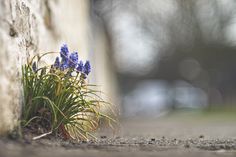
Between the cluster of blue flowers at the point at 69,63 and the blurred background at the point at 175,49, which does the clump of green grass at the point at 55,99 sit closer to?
the cluster of blue flowers at the point at 69,63

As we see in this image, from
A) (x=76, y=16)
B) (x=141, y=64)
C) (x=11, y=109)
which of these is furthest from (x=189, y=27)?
(x=11, y=109)

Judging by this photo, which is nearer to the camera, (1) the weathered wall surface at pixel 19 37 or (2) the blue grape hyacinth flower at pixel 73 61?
(1) the weathered wall surface at pixel 19 37

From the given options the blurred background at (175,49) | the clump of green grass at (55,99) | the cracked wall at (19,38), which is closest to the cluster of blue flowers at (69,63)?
the clump of green grass at (55,99)

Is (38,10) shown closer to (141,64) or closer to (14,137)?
(14,137)

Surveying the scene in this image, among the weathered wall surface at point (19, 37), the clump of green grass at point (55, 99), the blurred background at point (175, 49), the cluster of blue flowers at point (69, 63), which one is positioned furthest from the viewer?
the blurred background at point (175, 49)

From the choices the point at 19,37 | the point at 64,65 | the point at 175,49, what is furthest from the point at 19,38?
the point at 175,49

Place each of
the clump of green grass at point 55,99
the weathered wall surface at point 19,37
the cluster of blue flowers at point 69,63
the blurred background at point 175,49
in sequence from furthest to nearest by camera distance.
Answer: the blurred background at point 175,49
the cluster of blue flowers at point 69,63
the clump of green grass at point 55,99
the weathered wall surface at point 19,37
